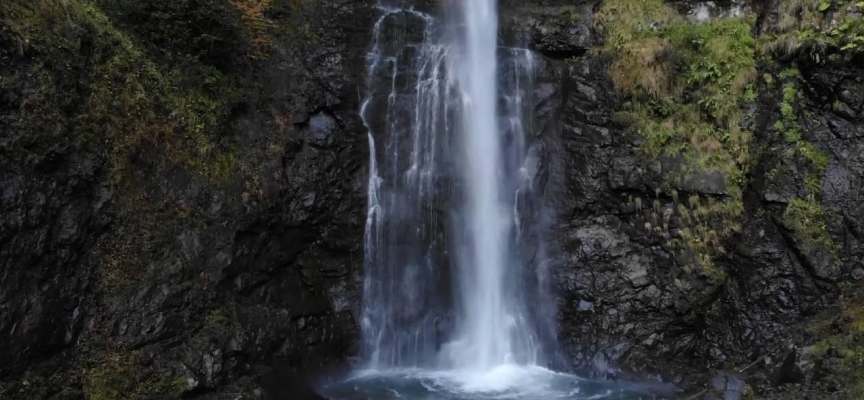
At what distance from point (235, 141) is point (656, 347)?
822 centimetres

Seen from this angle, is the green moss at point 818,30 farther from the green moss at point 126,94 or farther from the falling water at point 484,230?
the green moss at point 126,94

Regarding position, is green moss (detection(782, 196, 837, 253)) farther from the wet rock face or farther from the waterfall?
the waterfall

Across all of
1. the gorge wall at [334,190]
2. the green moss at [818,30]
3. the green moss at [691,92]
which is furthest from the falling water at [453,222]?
the green moss at [818,30]

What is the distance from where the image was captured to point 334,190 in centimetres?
1098

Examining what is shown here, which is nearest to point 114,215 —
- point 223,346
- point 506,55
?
point 223,346

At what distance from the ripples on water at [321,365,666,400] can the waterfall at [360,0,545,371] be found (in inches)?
15.2

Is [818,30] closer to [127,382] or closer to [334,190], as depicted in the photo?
[334,190]

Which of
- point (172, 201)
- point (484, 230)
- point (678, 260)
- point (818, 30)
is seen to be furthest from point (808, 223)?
point (172, 201)

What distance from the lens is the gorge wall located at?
7.81 m

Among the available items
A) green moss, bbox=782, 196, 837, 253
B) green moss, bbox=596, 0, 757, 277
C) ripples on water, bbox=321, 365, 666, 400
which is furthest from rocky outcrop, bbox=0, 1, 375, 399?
green moss, bbox=782, 196, 837, 253

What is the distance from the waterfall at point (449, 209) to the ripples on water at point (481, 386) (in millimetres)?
386

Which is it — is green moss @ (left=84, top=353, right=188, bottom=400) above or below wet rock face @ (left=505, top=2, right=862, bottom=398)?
below

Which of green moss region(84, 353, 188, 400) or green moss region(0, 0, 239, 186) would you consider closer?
green moss region(84, 353, 188, 400)

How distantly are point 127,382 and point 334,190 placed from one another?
4748 millimetres
